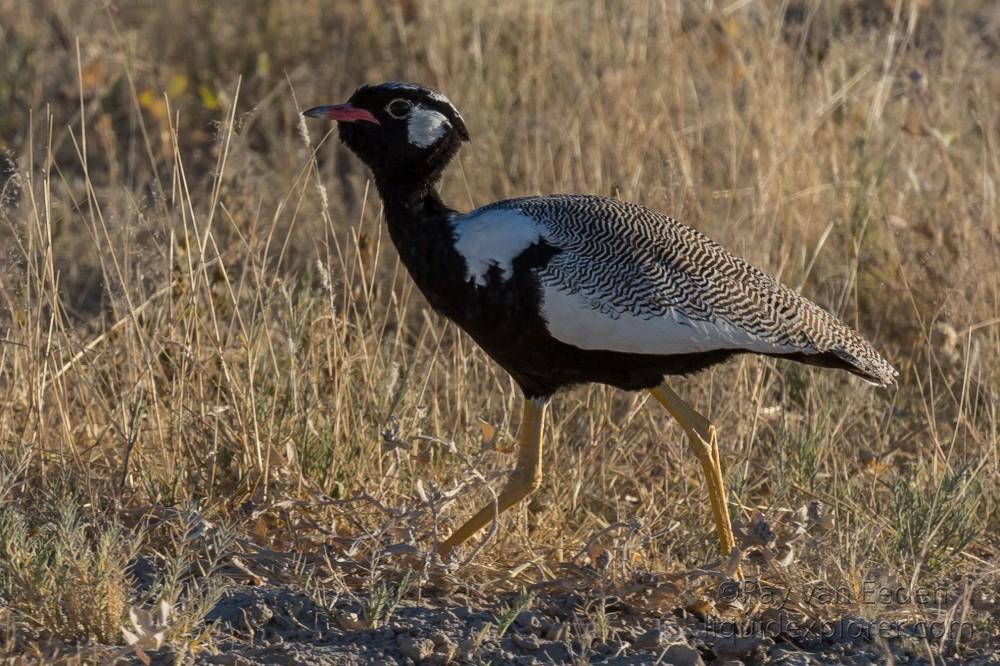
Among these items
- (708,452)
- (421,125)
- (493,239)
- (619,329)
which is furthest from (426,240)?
(708,452)

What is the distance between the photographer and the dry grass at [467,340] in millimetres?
3705

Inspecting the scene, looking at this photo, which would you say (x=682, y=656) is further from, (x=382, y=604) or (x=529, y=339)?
(x=529, y=339)

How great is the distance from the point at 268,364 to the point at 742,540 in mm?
1583

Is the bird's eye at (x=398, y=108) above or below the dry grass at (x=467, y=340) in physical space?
above

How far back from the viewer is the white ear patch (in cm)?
396

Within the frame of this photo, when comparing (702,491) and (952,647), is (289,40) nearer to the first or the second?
(702,491)

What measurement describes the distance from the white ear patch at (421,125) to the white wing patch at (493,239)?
0.28 metres

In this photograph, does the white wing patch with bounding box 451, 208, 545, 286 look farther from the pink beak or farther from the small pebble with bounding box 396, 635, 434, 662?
the small pebble with bounding box 396, 635, 434, 662

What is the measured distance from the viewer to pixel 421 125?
13.0 ft

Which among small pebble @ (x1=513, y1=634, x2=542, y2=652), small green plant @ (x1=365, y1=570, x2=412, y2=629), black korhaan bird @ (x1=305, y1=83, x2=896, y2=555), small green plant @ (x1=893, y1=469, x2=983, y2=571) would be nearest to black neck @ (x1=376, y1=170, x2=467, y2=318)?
black korhaan bird @ (x1=305, y1=83, x2=896, y2=555)

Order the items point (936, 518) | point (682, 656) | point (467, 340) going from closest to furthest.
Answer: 1. point (682, 656)
2. point (936, 518)
3. point (467, 340)

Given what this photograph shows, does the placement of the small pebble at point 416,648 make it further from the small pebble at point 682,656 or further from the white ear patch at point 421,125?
the white ear patch at point 421,125

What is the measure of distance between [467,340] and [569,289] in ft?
4.42

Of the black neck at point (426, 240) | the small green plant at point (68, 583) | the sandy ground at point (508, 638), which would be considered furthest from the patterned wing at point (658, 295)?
the small green plant at point (68, 583)
